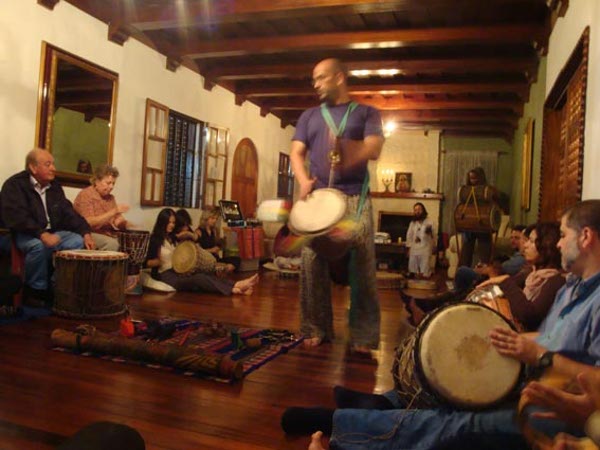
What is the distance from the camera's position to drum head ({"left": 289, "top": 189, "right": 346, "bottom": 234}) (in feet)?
8.68

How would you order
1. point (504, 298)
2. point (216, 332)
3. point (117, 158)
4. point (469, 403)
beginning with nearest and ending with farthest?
point (469, 403) → point (504, 298) → point (216, 332) → point (117, 158)

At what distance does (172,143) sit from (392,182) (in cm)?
617

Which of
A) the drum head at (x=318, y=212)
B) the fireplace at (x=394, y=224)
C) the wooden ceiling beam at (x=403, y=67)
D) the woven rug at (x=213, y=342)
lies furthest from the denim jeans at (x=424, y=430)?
the fireplace at (x=394, y=224)

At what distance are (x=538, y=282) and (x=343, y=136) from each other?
1279mm

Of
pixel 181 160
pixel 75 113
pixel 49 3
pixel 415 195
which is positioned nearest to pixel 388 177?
pixel 415 195

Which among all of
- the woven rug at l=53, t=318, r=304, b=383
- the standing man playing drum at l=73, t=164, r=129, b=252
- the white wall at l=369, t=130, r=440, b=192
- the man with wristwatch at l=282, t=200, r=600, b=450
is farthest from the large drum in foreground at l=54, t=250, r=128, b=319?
the white wall at l=369, t=130, r=440, b=192

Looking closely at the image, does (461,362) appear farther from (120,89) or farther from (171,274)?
(120,89)

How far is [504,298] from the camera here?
244 centimetres

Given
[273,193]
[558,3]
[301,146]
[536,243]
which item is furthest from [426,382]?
[273,193]

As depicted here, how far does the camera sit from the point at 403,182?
11586 mm

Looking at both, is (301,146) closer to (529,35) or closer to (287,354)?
(287,354)

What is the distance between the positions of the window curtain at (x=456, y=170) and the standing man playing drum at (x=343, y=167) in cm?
898

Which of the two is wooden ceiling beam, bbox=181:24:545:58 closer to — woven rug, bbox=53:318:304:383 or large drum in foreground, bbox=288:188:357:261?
large drum in foreground, bbox=288:188:357:261

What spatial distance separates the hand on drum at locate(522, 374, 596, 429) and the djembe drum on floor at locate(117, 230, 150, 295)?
402 centimetres
